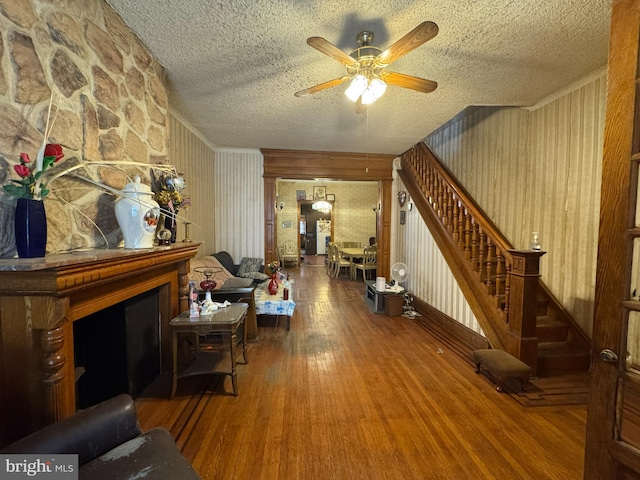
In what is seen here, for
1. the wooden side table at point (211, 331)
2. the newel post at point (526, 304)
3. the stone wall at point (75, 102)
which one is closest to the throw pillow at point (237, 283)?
the wooden side table at point (211, 331)

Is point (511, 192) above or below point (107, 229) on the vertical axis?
above

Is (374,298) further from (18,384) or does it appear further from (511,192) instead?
(18,384)

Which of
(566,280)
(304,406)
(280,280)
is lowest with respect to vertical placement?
(304,406)

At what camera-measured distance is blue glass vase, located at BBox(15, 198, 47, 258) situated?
1.03 meters

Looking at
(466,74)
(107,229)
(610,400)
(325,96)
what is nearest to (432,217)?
(466,74)

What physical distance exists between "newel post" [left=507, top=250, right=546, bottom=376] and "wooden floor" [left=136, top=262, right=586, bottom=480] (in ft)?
1.40

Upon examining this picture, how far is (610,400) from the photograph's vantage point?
3.57 feet

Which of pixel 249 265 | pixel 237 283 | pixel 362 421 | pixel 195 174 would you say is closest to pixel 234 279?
pixel 237 283

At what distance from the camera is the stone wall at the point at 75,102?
1.10 meters

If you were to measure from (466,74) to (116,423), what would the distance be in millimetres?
3419

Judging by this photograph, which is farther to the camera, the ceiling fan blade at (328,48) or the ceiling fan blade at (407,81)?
the ceiling fan blade at (407,81)

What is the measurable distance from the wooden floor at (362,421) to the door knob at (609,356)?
923 mm

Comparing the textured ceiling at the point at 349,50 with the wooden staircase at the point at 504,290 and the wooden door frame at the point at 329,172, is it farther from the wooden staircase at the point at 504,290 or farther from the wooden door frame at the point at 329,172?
the wooden door frame at the point at 329,172

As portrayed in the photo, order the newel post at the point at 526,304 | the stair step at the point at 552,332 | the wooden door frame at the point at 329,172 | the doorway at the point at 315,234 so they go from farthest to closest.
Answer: the doorway at the point at 315,234 → the wooden door frame at the point at 329,172 → the stair step at the point at 552,332 → the newel post at the point at 526,304
